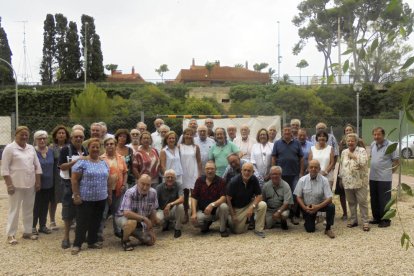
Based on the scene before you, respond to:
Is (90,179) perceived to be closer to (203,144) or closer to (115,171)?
(115,171)

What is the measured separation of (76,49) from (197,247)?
4932 cm

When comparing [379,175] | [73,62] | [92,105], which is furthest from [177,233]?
[73,62]

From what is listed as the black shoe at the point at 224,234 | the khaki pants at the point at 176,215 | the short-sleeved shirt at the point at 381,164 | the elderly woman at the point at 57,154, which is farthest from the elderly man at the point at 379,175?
the elderly woman at the point at 57,154

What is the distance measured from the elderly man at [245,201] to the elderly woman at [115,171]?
4.99 ft

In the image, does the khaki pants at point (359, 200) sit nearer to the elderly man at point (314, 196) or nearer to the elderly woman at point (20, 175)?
the elderly man at point (314, 196)

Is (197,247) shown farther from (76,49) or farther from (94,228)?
(76,49)

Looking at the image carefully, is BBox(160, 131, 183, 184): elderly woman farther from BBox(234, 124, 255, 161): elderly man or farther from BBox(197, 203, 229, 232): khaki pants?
BBox(234, 124, 255, 161): elderly man

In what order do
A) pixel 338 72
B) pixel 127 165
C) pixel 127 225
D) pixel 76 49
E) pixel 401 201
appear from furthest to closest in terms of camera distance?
1. pixel 76 49
2. pixel 401 201
3. pixel 127 165
4. pixel 127 225
5. pixel 338 72

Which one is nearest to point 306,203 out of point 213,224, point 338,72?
point 213,224

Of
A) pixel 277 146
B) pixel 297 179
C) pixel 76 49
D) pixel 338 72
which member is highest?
pixel 76 49

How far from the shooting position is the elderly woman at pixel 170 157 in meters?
7.00

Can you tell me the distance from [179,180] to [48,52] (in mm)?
50388

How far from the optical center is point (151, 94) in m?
34.3

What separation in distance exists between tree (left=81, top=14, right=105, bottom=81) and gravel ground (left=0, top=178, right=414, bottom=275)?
46669mm
